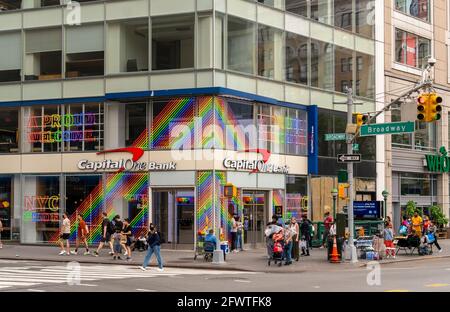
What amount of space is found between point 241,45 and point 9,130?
44.5 ft

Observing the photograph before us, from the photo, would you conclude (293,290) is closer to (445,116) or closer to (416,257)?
(416,257)

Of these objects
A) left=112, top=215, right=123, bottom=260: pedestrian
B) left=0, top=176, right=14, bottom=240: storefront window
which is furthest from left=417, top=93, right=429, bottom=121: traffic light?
left=0, top=176, right=14, bottom=240: storefront window

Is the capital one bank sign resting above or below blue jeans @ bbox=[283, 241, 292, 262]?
above

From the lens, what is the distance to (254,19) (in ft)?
116

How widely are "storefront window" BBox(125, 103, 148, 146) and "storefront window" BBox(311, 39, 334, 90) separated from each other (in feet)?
34.8

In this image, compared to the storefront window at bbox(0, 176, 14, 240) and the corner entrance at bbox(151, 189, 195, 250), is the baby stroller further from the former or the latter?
the storefront window at bbox(0, 176, 14, 240)

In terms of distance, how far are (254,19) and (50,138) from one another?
1231 cm

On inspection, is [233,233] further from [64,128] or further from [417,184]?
[417,184]

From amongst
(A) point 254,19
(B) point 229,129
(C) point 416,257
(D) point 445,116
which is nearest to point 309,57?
(A) point 254,19

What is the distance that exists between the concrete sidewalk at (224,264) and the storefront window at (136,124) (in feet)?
18.1

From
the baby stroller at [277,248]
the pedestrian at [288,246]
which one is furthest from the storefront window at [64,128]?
the pedestrian at [288,246]

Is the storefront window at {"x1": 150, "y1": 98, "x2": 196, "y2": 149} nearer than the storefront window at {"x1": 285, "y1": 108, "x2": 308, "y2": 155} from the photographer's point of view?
Yes

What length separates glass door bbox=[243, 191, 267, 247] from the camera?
114 ft

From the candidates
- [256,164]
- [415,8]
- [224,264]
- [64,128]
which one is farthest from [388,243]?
[415,8]
